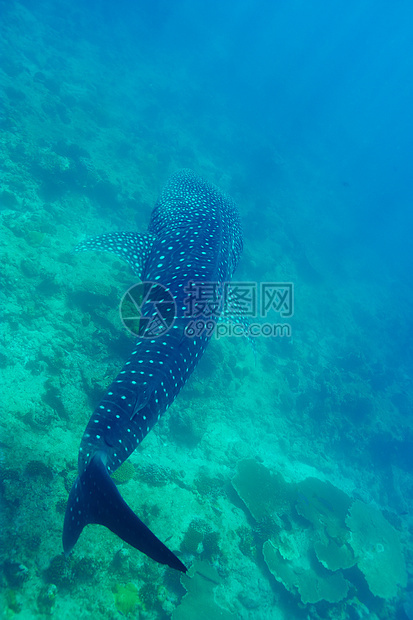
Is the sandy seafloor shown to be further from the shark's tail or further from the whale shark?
the whale shark

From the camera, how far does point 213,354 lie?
1152 cm

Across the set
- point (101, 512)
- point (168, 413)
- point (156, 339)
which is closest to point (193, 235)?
point (156, 339)

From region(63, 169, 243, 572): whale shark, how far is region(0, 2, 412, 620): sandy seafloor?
89.5 inches

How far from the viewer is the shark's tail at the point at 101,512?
259 centimetres

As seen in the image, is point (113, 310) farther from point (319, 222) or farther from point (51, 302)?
point (319, 222)

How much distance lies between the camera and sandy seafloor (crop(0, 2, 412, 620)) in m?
5.18

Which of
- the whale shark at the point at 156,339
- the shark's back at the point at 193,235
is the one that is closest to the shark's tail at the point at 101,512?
the whale shark at the point at 156,339

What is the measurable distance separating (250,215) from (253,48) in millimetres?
78493

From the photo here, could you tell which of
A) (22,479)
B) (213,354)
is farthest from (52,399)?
(213,354)

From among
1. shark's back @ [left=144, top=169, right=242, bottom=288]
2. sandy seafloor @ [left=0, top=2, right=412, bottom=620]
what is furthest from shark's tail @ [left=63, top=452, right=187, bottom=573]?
shark's back @ [left=144, top=169, right=242, bottom=288]

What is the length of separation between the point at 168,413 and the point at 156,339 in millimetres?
5269

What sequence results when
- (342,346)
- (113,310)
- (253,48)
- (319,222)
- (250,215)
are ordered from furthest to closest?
(253,48), (319,222), (250,215), (342,346), (113,310)

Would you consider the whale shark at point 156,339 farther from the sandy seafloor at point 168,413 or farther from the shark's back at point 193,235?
the sandy seafloor at point 168,413

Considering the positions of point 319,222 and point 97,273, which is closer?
point 97,273
